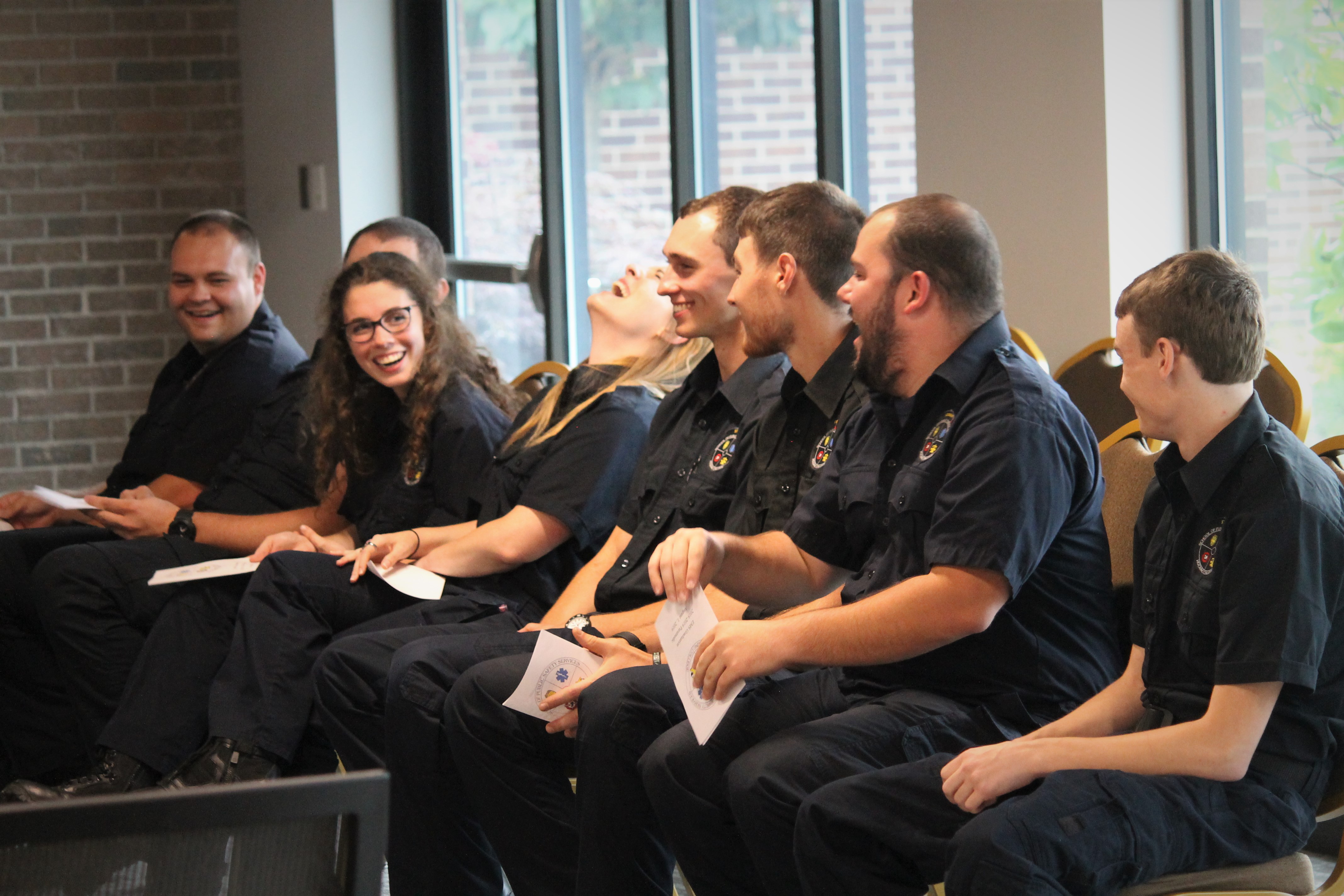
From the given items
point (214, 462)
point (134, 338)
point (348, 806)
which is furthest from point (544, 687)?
point (134, 338)

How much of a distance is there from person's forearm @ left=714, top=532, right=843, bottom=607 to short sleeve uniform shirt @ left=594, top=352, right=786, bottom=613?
0.28 m

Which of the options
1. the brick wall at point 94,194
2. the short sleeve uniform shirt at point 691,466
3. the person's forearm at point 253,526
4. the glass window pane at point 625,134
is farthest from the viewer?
the brick wall at point 94,194

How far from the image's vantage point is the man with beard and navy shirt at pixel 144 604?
107 inches

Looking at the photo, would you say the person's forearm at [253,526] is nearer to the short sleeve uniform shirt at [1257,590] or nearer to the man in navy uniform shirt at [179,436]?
the man in navy uniform shirt at [179,436]

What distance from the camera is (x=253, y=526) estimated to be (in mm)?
3195

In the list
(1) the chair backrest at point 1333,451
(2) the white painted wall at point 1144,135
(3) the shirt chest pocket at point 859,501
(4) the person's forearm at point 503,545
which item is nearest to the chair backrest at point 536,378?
(4) the person's forearm at point 503,545

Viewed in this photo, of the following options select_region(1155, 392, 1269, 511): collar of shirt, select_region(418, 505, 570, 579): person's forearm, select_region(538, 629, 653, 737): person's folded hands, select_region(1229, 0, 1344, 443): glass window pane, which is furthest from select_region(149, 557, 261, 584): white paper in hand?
select_region(1229, 0, 1344, 443): glass window pane

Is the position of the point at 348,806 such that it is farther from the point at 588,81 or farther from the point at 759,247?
the point at 588,81

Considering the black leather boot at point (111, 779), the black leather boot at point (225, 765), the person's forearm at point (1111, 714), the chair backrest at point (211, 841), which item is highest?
the chair backrest at point (211, 841)

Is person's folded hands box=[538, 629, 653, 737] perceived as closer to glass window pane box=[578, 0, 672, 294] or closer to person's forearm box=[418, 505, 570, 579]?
person's forearm box=[418, 505, 570, 579]

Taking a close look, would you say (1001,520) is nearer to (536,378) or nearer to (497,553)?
(497,553)

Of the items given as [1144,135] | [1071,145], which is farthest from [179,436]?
[1144,135]

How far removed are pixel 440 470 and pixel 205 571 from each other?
52 cm

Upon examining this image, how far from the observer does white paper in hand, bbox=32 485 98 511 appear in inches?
133
